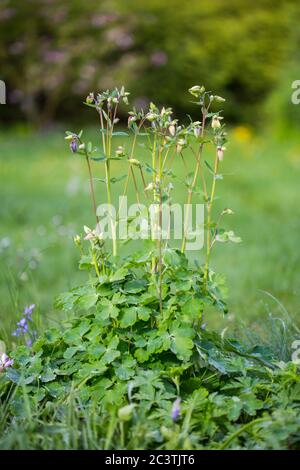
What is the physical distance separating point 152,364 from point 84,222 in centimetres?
326

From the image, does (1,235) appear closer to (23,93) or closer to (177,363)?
(177,363)

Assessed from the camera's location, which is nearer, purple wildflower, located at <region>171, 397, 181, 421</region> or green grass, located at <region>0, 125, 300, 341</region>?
purple wildflower, located at <region>171, 397, 181, 421</region>

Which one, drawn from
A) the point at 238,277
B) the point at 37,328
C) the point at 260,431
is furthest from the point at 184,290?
the point at 238,277

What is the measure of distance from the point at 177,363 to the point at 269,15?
10.3 m

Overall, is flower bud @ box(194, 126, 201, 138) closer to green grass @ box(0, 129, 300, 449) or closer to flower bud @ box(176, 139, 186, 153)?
flower bud @ box(176, 139, 186, 153)

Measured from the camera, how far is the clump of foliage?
1.72 meters

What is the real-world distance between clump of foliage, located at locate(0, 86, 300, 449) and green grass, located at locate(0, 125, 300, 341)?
0.86 ft

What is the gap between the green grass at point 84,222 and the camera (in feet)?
11.0

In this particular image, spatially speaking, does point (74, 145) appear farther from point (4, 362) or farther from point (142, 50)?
point (142, 50)

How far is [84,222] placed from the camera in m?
5.11

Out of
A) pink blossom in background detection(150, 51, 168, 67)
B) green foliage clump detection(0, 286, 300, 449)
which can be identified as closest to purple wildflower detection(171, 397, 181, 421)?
green foliage clump detection(0, 286, 300, 449)

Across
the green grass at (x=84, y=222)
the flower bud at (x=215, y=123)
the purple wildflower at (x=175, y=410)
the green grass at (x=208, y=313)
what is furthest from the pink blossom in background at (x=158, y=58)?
the purple wildflower at (x=175, y=410)
